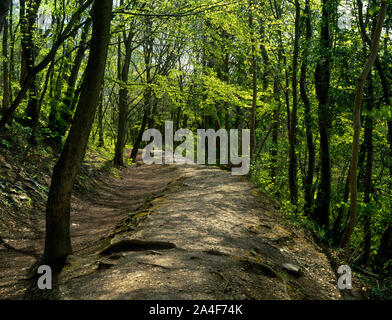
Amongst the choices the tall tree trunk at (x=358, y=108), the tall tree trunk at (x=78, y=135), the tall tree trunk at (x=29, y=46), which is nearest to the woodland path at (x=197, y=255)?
the tall tree trunk at (x=78, y=135)

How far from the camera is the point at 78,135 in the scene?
186 inches

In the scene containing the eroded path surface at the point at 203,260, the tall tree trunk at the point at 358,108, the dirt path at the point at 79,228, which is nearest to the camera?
the eroded path surface at the point at 203,260

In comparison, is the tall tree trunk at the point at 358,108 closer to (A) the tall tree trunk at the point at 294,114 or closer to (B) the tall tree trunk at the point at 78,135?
(A) the tall tree trunk at the point at 294,114

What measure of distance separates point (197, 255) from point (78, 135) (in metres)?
2.56

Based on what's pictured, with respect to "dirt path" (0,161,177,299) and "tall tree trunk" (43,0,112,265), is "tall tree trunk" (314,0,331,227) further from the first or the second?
"tall tree trunk" (43,0,112,265)

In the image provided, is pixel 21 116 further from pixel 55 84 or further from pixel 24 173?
pixel 24 173

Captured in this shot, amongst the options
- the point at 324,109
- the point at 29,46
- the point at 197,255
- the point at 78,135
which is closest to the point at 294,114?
the point at 324,109

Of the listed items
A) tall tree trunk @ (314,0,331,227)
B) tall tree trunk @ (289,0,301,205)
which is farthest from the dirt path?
tall tree trunk @ (314,0,331,227)

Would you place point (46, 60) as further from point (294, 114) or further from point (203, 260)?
point (294, 114)

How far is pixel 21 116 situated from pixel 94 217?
198 inches

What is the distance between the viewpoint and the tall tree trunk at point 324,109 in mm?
9383

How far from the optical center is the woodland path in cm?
372

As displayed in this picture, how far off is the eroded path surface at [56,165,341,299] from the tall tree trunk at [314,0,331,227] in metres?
3.05

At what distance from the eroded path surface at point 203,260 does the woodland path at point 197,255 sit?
0.01 m
